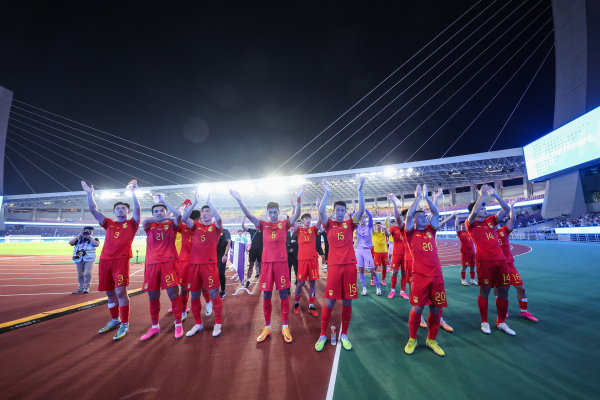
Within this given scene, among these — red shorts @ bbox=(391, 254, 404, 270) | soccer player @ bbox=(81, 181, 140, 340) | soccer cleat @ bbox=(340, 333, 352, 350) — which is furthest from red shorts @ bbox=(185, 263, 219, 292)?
red shorts @ bbox=(391, 254, 404, 270)

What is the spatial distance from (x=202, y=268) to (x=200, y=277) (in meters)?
0.19

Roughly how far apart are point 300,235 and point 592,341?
17.3ft

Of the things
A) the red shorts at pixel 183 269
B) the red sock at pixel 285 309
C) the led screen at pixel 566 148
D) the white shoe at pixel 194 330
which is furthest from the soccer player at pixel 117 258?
the led screen at pixel 566 148

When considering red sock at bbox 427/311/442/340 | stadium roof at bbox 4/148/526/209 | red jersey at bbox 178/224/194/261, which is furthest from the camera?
stadium roof at bbox 4/148/526/209

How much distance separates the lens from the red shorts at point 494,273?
14.0 feet

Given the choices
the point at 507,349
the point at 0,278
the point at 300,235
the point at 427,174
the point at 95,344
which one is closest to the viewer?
the point at 507,349

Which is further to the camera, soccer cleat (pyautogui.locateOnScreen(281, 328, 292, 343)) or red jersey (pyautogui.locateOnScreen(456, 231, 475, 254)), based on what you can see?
red jersey (pyautogui.locateOnScreen(456, 231, 475, 254))

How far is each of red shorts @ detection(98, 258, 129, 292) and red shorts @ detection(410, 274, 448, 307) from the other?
501 cm

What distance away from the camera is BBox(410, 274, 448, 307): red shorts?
3.55 m

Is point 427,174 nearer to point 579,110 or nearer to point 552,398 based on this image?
point 579,110

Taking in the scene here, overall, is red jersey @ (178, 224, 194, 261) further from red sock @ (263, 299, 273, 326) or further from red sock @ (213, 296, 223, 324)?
red sock @ (263, 299, 273, 326)

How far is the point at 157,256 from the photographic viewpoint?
4438 millimetres

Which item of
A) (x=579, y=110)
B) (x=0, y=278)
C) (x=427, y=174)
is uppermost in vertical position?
(x=579, y=110)

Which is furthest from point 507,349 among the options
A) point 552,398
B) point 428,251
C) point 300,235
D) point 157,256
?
point 157,256
